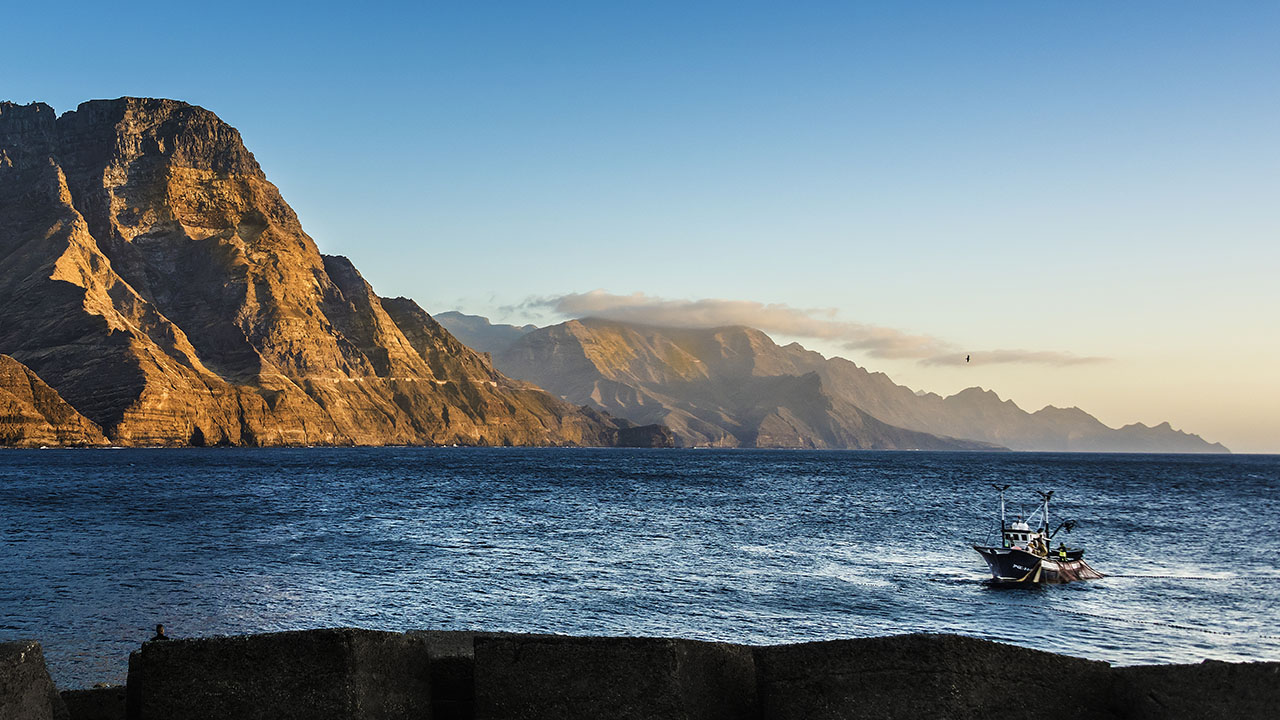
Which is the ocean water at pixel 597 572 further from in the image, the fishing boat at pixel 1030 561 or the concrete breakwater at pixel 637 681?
the concrete breakwater at pixel 637 681

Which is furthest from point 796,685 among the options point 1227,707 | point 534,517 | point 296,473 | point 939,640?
point 296,473

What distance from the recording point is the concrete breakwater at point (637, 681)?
5.56 meters

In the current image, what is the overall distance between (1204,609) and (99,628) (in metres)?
32.8

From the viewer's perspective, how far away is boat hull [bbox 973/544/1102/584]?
36312 mm

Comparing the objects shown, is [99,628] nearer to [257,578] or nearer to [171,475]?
[257,578]

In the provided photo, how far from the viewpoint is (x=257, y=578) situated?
32094mm

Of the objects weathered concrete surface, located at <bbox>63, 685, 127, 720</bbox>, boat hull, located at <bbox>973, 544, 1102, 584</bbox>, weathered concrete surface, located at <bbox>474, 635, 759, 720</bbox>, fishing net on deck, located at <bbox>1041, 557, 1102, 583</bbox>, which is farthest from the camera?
fishing net on deck, located at <bbox>1041, 557, 1102, 583</bbox>

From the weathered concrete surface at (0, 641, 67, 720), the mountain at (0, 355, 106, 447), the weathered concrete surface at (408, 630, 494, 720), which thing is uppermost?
the weathered concrete surface at (0, 641, 67, 720)

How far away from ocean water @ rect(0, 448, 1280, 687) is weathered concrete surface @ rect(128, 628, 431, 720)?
14882 mm

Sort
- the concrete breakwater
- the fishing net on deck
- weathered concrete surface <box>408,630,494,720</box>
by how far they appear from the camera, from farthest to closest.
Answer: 1. the fishing net on deck
2. weathered concrete surface <box>408,630,494,720</box>
3. the concrete breakwater

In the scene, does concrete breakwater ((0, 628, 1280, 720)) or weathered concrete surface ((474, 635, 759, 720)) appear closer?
concrete breakwater ((0, 628, 1280, 720))

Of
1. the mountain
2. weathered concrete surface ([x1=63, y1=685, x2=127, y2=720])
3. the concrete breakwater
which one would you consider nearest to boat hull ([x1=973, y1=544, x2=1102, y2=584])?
the concrete breakwater

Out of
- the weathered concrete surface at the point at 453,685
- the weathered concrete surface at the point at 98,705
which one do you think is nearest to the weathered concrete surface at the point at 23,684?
the weathered concrete surface at the point at 98,705

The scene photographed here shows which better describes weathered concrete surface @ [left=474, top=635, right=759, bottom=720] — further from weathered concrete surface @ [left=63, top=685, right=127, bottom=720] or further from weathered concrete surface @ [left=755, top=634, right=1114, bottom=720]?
weathered concrete surface @ [left=63, top=685, right=127, bottom=720]
